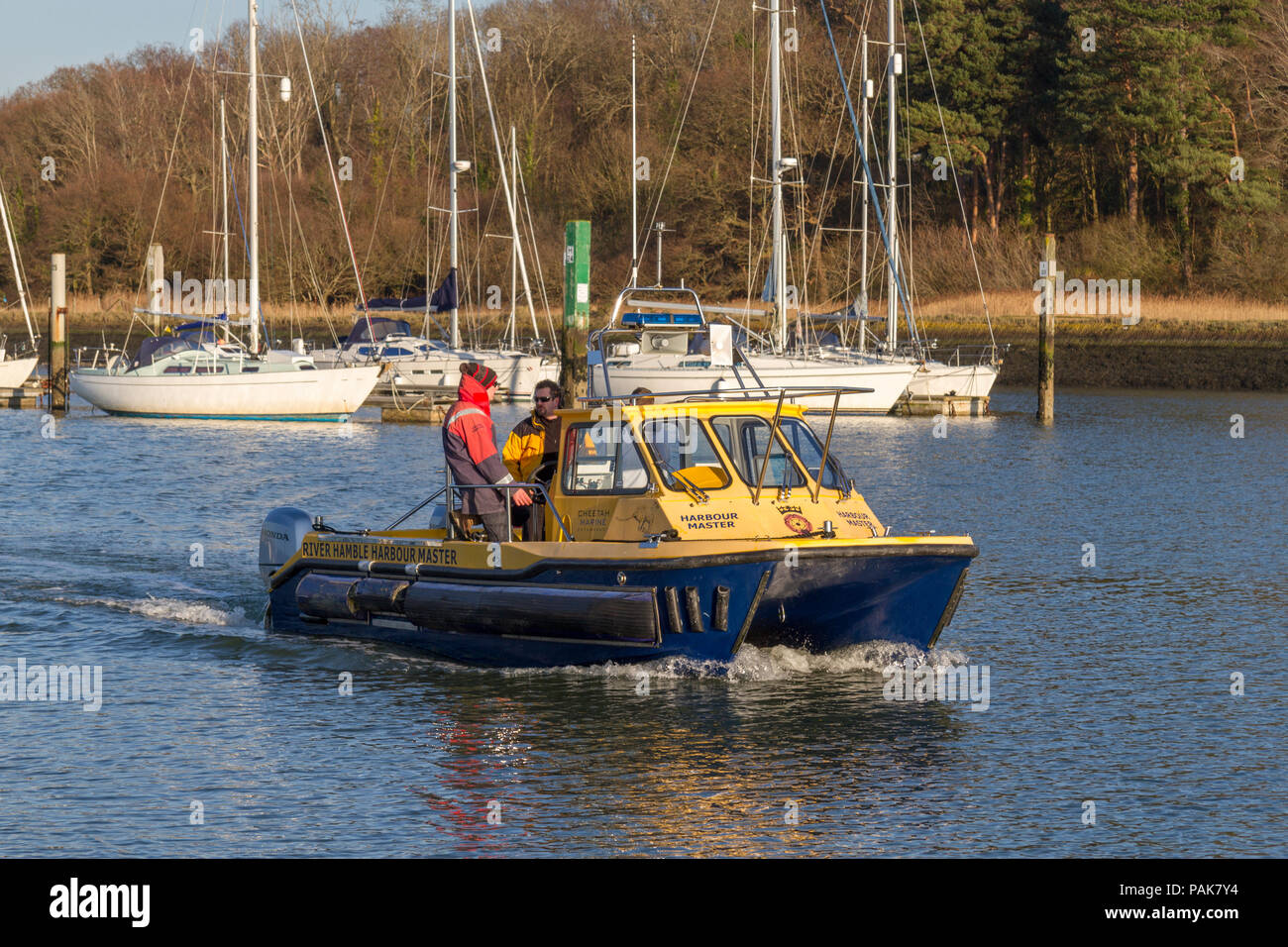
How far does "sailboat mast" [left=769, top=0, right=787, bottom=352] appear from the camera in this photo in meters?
37.3

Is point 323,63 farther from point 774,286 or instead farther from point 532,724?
point 532,724

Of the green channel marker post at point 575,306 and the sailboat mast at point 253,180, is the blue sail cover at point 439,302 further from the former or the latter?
the green channel marker post at point 575,306

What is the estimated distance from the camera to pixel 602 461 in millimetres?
12516

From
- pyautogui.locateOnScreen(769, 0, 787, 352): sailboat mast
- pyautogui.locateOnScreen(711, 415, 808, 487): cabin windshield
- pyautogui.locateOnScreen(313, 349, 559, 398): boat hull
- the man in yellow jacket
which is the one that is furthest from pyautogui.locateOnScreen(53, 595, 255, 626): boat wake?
pyautogui.locateOnScreen(313, 349, 559, 398): boat hull

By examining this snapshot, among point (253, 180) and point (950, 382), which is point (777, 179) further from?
point (253, 180)

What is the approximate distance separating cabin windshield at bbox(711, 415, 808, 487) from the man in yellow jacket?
141cm

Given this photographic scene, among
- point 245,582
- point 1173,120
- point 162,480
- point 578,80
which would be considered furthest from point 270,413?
point 578,80

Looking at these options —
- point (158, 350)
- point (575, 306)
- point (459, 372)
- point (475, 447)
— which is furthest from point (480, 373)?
point (459, 372)

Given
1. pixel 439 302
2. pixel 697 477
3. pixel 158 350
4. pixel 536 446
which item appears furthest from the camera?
pixel 439 302

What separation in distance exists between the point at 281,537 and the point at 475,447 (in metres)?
2.79

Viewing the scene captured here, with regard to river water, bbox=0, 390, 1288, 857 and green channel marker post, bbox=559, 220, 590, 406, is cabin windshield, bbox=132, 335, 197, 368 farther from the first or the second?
river water, bbox=0, 390, 1288, 857

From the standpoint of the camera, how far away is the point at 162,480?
26156 mm
